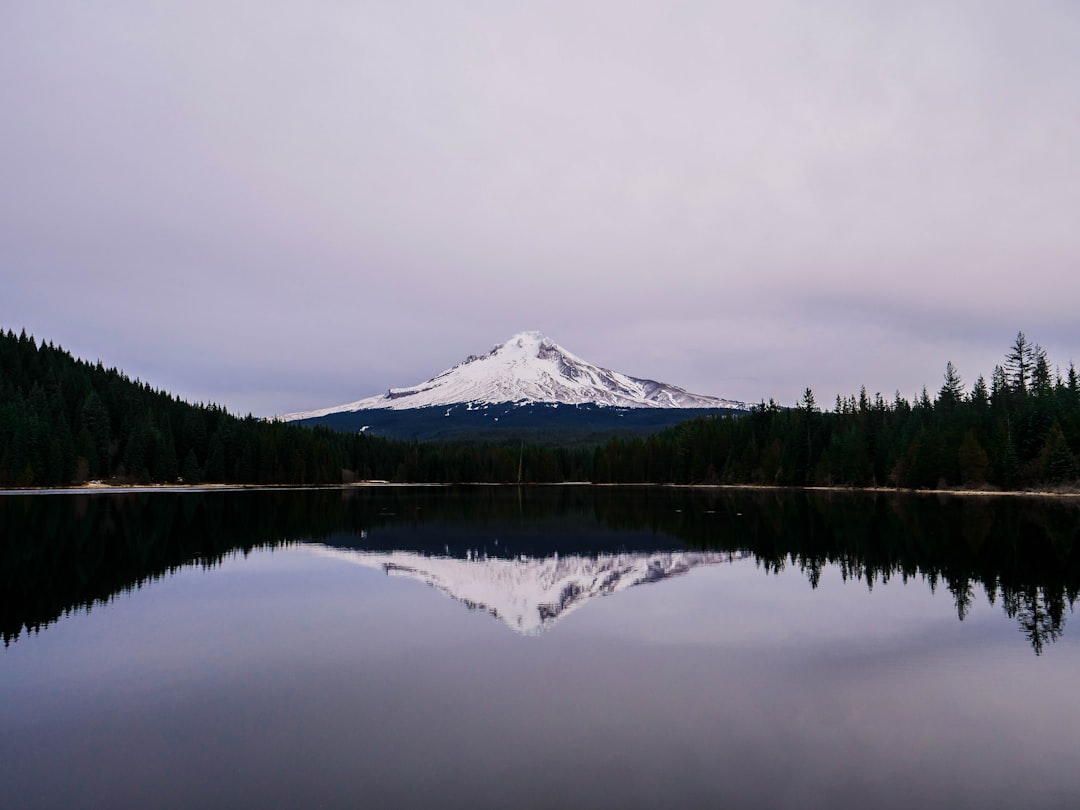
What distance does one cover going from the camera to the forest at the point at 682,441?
101 metres

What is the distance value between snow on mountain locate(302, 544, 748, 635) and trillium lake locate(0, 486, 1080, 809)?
21 cm

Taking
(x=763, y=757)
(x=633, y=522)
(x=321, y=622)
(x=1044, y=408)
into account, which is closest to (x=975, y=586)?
(x=763, y=757)

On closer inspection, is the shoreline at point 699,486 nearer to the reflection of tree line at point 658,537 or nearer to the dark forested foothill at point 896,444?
the dark forested foothill at point 896,444

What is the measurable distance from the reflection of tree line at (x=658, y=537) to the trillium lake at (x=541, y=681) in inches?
14.6

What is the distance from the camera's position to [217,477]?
479 ft

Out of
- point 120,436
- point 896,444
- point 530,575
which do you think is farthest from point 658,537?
point 120,436

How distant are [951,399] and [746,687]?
13192 cm

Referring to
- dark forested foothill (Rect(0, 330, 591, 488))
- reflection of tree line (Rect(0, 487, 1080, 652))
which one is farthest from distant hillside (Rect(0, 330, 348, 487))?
reflection of tree line (Rect(0, 487, 1080, 652))

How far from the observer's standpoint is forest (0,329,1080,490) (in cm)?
10056

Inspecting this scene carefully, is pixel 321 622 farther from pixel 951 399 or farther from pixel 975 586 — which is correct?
pixel 951 399

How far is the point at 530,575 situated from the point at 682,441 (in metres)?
141

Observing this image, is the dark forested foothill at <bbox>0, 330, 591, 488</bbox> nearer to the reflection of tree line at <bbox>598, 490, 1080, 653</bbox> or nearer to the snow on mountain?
the reflection of tree line at <bbox>598, 490, 1080, 653</bbox>

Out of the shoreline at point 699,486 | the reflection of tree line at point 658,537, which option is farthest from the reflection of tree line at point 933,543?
the shoreline at point 699,486

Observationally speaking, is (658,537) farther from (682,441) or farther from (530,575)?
(682,441)
